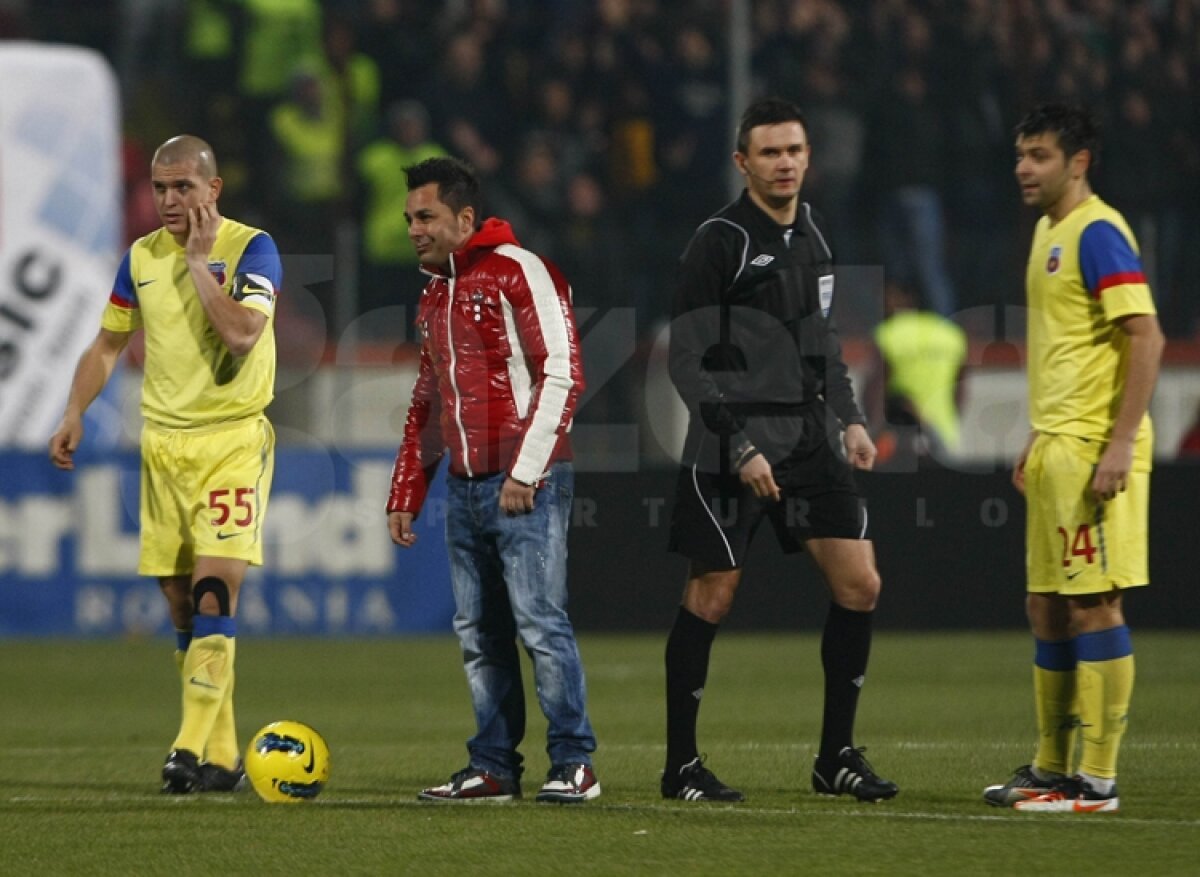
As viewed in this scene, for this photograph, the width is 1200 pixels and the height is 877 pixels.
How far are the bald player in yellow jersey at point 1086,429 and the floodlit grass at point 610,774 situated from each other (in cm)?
32

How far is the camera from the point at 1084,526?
6.79 metres

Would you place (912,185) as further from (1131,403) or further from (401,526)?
(1131,403)

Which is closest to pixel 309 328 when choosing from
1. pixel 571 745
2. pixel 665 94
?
pixel 665 94

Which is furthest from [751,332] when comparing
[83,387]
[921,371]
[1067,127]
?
[921,371]

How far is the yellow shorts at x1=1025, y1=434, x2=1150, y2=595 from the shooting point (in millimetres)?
6777

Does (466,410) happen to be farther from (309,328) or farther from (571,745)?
(309,328)

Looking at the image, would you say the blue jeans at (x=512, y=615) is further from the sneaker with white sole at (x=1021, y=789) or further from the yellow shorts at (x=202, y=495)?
the sneaker with white sole at (x=1021, y=789)

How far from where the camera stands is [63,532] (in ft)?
47.7

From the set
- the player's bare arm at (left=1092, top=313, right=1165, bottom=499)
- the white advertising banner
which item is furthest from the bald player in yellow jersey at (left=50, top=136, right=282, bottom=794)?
the white advertising banner

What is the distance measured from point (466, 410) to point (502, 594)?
2.10 feet

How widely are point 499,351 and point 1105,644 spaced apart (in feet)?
7.09

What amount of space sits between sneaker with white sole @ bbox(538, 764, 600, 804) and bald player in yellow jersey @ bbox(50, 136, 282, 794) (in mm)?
1281

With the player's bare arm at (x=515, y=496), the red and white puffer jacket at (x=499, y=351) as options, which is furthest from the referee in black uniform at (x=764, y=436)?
the player's bare arm at (x=515, y=496)

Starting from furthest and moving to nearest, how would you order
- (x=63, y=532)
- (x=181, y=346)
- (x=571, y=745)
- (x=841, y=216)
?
(x=841, y=216)
(x=63, y=532)
(x=181, y=346)
(x=571, y=745)
